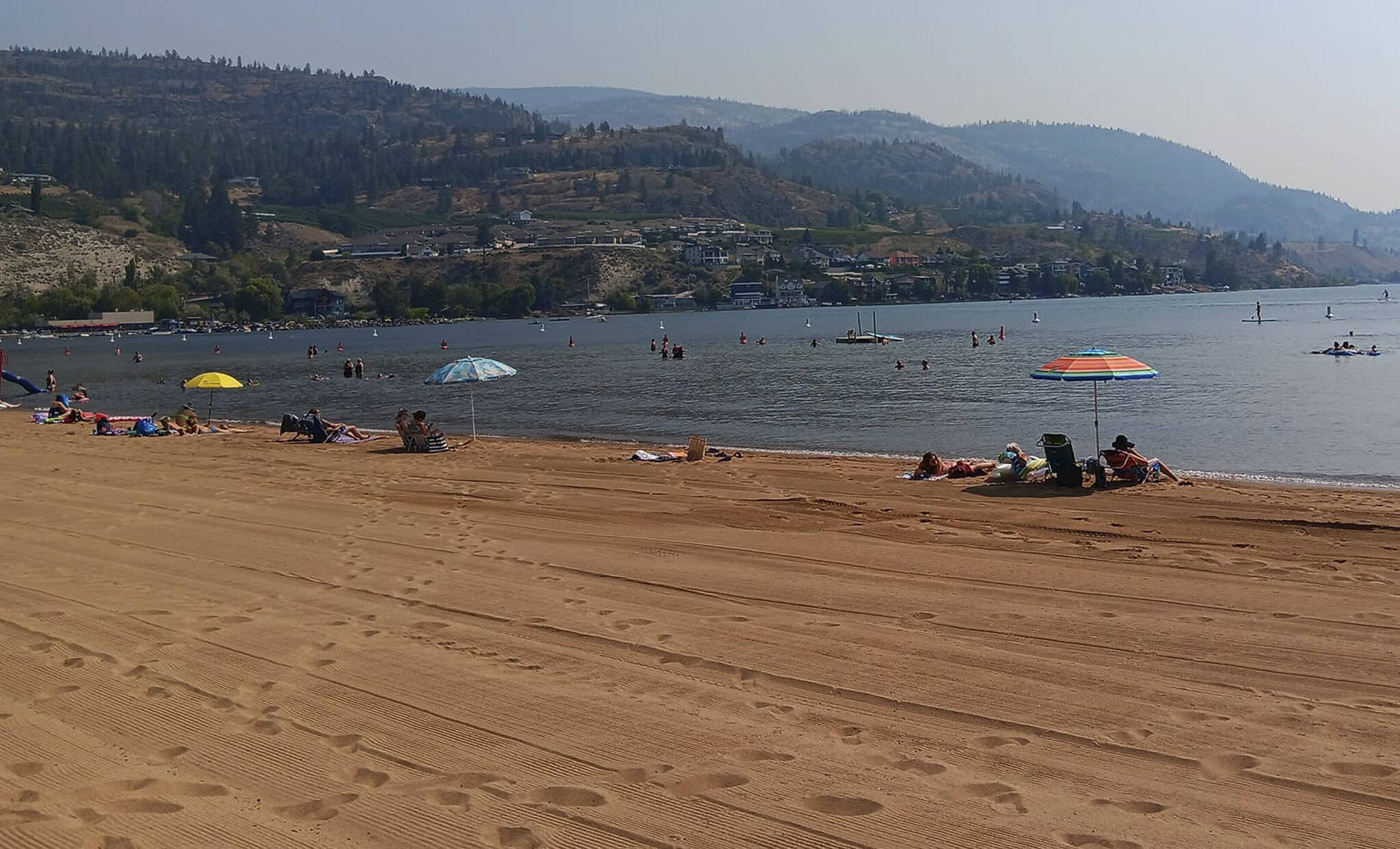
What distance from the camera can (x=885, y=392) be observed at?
4509cm

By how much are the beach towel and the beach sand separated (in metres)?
7.43

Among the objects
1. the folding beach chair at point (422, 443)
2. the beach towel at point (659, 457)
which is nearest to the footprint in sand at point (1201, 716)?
the beach towel at point (659, 457)

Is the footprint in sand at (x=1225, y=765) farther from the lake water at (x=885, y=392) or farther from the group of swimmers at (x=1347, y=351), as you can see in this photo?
the group of swimmers at (x=1347, y=351)

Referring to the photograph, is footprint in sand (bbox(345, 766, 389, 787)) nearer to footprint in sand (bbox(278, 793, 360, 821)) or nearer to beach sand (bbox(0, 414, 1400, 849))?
beach sand (bbox(0, 414, 1400, 849))

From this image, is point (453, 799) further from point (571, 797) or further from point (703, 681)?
point (703, 681)

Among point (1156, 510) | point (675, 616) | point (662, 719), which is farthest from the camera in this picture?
point (1156, 510)

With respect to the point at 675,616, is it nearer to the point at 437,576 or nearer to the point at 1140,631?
the point at 437,576

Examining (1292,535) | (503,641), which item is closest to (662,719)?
(503,641)

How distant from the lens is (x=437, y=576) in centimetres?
1126

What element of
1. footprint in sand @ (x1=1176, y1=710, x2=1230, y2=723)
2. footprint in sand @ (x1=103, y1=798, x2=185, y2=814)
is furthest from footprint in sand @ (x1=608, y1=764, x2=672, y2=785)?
footprint in sand @ (x1=1176, y1=710, x2=1230, y2=723)

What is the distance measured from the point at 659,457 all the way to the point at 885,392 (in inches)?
942

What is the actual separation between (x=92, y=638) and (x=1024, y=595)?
804cm

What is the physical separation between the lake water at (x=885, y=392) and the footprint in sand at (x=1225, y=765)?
1676 cm

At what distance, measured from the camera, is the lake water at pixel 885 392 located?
28203 mm
